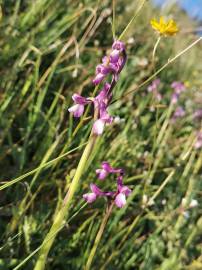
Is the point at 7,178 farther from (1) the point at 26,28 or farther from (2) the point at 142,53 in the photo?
(2) the point at 142,53

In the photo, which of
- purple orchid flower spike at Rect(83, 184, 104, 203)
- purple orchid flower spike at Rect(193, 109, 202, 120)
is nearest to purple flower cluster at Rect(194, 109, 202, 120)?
purple orchid flower spike at Rect(193, 109, 202, 120)

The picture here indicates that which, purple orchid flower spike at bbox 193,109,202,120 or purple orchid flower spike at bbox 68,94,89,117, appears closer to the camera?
purple orchid flower spike at bbox 68,94,89,117

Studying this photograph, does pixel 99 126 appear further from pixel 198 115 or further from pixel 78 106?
pixel 198 115

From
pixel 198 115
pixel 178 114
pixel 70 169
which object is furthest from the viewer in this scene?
pixel 198 115

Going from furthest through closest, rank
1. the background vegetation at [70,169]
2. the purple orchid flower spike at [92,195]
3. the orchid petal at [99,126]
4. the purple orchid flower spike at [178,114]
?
the purple orchid flower spike at [178,114], the background vegetation at [70,169], the purple orchid flower spike at [92,195], the orchid petal at [99,126]

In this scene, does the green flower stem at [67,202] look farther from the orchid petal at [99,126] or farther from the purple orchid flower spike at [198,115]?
the purple orchid flower spike at [198,115]

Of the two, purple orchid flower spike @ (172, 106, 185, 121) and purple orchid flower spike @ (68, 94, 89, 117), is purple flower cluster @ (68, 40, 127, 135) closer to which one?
→ purple orchid flower spike @ (68, 94, 89, 117)

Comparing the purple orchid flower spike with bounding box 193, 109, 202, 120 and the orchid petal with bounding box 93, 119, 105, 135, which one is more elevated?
the orchid petal with bounding box 93, 119, 105, 135

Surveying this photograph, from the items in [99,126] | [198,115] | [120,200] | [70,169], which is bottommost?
[198,115]

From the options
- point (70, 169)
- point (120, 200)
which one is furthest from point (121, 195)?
point (70, 169)

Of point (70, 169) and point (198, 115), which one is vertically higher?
point (70, 169)

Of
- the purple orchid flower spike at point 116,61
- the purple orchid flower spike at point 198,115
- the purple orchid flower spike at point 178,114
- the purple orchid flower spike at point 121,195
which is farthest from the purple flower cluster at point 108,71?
the purple orchid flower spike at point 198,115

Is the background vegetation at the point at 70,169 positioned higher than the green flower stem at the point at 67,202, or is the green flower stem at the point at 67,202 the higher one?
the green flower stem at the point at 67,202
